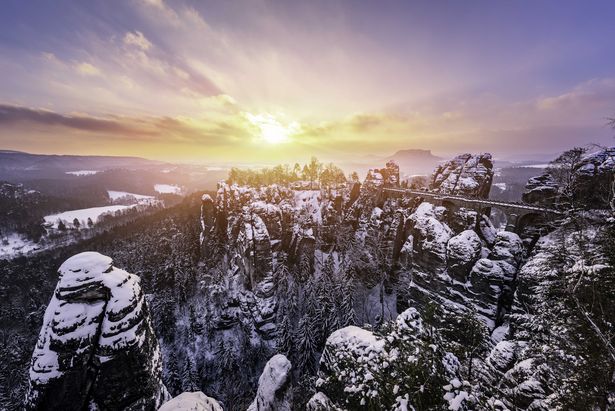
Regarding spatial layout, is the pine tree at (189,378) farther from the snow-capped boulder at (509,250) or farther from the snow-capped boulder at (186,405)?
the snow-capped boulder at (509,250)

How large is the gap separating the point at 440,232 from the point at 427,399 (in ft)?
101

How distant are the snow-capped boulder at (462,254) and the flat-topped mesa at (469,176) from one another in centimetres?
1381

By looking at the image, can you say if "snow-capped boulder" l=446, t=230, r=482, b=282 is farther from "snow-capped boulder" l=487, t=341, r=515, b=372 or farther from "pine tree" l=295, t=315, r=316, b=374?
"pine tree" l=295, t=315, r=316, b=374

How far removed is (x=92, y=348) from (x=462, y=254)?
34.5 m

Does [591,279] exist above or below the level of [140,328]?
above

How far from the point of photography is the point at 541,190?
1248 inches

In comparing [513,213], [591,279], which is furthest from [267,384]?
[513,213]

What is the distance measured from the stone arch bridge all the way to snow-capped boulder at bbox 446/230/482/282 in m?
6.72

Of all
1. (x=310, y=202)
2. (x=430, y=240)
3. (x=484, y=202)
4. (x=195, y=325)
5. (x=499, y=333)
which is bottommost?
(x=195, y=325)

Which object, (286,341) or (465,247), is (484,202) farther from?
(286,341)

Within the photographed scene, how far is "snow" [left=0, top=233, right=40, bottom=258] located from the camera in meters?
126

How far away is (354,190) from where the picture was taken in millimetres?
64250

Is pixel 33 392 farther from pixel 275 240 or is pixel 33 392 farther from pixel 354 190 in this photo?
pixel 354 190

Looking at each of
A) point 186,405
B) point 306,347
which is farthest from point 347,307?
point 186,405
